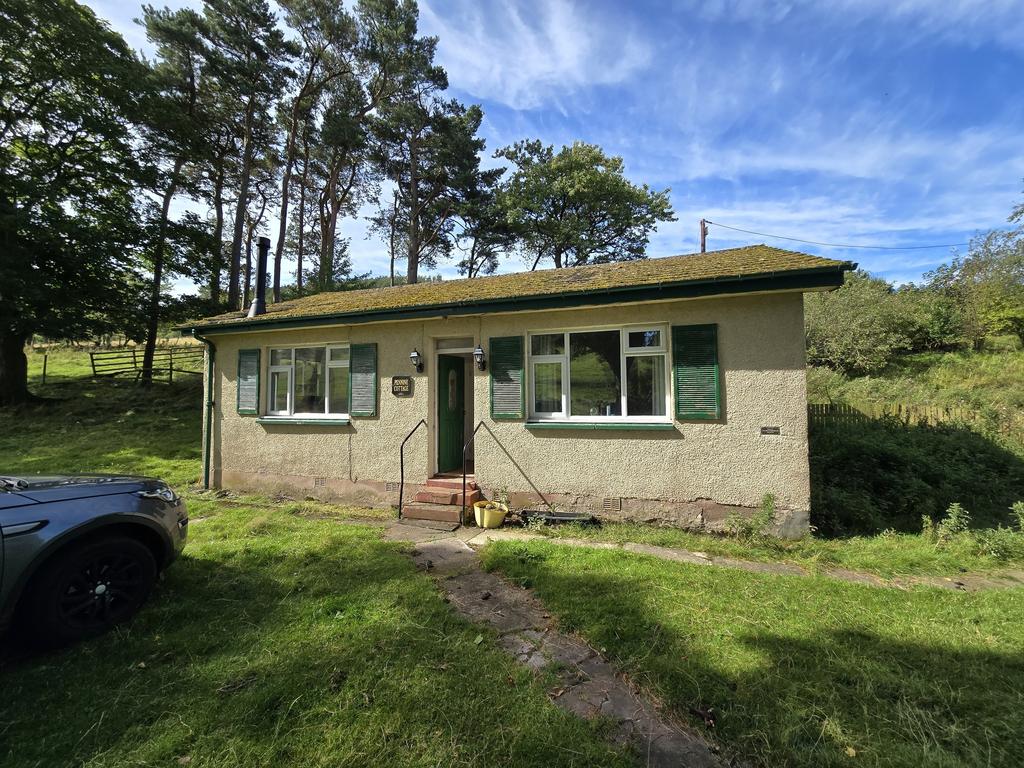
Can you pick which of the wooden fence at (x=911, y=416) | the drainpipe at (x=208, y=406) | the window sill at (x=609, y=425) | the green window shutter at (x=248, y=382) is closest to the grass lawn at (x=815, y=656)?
the window sill at (x=609, y=425)

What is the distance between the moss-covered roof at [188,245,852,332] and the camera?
5.25m

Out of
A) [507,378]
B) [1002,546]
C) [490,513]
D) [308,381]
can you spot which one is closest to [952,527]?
[1002,546]

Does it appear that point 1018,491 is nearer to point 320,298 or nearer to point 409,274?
point 320,298

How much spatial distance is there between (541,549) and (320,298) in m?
7.76

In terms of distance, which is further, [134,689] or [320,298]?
[320,298]

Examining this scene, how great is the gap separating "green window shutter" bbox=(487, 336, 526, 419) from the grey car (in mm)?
4020

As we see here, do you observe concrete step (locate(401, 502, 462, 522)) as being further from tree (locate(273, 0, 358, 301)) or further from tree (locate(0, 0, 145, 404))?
tree (locate(273, 0, 358, 301))

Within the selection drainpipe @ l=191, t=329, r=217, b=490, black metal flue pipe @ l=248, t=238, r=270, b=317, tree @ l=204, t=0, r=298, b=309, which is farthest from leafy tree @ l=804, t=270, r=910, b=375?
tree @ l=204, t=0, r=298, b=309

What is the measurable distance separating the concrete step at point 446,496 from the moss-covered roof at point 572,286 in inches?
108

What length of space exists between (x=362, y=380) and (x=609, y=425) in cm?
416

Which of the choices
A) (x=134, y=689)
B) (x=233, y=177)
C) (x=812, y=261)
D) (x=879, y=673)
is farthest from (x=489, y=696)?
(x=233, y=177)

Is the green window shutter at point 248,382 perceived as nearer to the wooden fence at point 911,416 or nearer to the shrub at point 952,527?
the shrub at point 952,527

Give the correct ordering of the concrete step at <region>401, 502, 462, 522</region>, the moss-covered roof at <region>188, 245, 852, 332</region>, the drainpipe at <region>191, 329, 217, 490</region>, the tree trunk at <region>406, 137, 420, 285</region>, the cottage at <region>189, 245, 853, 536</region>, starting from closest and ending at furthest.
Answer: the moss-covered roof at <region>188, 245, 852, 332</region>, the cottage at <region>189, 245, 853, 536</region>, the concrete step at <region>401, 502, 462, 522</region>, the drainpipe at <region>191, 329, 217, 490</region>, the tree trunk at <region>406, 137, 420, 285</region>

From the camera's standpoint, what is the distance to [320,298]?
32.0 feet
